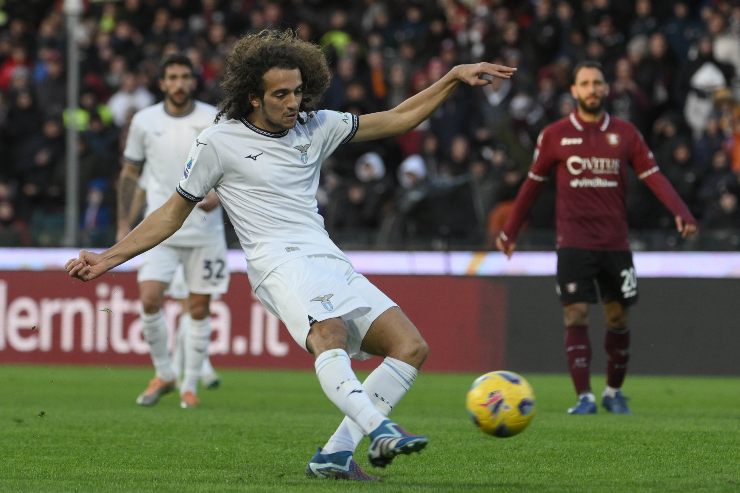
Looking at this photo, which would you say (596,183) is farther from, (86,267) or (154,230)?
(86,267)

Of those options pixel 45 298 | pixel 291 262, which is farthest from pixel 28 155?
pixel 291 262

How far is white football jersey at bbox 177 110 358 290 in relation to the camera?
24.9ft

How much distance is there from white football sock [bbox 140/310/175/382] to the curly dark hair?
4877 millimetres

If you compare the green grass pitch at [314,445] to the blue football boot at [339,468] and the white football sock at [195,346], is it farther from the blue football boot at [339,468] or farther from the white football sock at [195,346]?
the white football sock at [195,346]

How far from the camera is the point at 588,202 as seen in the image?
467 inches

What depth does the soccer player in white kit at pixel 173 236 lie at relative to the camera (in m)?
12.4

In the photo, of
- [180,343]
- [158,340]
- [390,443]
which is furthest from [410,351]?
[180,343]

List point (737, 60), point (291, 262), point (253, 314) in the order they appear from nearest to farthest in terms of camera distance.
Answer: point (291, 262)
point (253, 314)
point (737, 60)

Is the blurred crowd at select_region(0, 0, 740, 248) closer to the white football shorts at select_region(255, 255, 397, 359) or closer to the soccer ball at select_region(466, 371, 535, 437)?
the soccer ball at select_region(466, 371, 535, 437)

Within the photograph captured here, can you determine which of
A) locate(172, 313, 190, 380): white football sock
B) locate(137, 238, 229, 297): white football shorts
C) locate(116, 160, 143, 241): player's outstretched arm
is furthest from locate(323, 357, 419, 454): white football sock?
locate(172, 313, 190, 380): white football sock

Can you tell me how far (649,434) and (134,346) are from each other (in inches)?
354

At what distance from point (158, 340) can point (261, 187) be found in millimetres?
5162

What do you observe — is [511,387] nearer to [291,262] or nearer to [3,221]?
[291,262]

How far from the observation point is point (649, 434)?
32.2 feet
